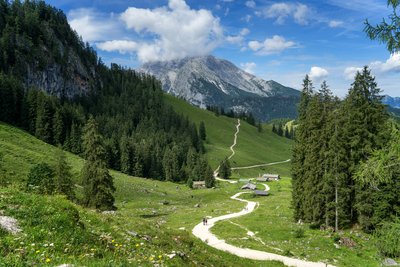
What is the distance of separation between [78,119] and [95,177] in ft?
263

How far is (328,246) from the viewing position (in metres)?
37.0

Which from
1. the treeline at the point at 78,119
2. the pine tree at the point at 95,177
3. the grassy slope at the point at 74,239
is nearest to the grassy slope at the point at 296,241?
the grassy slope at the point at 74,239

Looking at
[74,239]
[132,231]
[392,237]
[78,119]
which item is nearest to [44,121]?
[78,119]

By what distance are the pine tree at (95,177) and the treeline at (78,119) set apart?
39.1 meters

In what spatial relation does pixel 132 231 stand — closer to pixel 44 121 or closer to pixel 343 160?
pixel 343 160

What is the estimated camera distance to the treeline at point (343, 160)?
3941 cm

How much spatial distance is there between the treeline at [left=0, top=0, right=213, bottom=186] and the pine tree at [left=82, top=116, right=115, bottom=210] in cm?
3907

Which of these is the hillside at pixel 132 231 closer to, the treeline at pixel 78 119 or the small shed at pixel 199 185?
the treeline at pixel 78 119

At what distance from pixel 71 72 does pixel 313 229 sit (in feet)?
601

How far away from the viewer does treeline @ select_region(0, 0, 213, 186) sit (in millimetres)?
107188

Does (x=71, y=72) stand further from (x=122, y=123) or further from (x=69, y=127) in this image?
(x=69, y=127)

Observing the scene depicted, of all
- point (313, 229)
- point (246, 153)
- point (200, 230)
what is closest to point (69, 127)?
point (200, 230)

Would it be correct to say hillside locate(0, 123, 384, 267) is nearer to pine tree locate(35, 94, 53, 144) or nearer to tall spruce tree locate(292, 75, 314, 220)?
tall spruce tree locate(292, 75, 314, 220)

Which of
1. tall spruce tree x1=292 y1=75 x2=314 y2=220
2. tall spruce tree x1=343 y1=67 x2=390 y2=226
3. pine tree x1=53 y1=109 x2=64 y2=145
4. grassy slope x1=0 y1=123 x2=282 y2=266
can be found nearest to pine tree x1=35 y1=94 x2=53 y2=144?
pine tree x1=53 y1=109 x2=64 y2=145
